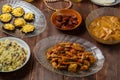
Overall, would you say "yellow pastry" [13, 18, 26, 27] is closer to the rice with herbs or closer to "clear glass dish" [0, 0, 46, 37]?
"clear glass dish" [0, 0, 46, 37]

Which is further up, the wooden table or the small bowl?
the small bowl

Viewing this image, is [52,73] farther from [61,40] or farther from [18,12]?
[18,12]

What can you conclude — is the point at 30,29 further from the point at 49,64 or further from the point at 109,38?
the point at 109,38

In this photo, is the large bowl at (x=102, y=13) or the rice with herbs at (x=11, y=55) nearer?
the rice with herbs at (x=11, y=55)

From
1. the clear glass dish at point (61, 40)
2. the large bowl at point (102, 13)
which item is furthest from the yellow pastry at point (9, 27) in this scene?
the large bowl at point (102, 13)

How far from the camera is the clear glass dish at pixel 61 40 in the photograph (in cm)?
135

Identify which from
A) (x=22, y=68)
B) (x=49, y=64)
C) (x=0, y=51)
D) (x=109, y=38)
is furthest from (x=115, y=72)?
(x=0, y=51)

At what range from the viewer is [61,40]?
58.3 inches

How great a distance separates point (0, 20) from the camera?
153 centimetres

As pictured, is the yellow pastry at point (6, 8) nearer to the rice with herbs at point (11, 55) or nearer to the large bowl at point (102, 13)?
the rice with herbs at point (11, 55)

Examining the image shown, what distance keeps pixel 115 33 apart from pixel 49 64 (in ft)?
1.26

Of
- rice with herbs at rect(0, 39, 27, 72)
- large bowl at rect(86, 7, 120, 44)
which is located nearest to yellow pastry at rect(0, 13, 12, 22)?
rice with herbs at rect(0, 39, 27, 72)

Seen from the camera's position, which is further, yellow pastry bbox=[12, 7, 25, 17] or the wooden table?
yellow pastry bbox=[12, 7, 25, 17]

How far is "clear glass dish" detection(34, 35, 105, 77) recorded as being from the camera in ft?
4.42
